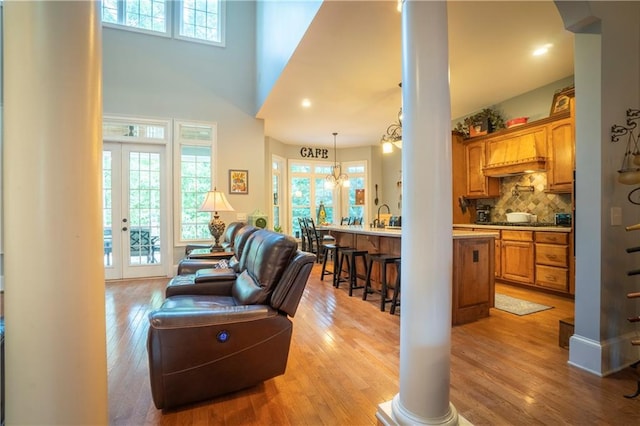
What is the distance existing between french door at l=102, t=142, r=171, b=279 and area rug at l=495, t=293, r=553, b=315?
16.8 ft

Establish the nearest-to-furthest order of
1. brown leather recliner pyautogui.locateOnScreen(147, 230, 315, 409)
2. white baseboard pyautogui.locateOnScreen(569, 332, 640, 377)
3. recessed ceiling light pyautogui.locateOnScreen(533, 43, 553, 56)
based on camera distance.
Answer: brown leather recliner pyautogui.locateOnScreen(147, 230, 315, 409) < white baseboard pyautogui.locateOnScreen(569, 332, 640, 377) < recessed ceiling light pyautogui.locateOnScreen(533, 43, 553, 56)

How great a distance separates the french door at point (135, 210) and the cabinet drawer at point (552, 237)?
578cm

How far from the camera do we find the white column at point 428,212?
1430mm

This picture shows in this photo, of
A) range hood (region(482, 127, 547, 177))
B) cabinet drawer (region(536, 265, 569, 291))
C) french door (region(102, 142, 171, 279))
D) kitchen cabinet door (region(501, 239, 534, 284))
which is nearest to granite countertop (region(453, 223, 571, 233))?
kitchen cabinet door (region(501, 239, 534, 284))

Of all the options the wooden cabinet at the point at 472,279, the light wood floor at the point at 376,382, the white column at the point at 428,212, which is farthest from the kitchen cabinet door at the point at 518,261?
the white column at the point at 428,212

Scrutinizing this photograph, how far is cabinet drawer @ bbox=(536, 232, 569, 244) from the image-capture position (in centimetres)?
396

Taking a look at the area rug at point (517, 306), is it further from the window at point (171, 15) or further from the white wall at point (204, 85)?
the window at point (171, 15)

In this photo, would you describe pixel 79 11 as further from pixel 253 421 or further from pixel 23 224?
pixel 253 421

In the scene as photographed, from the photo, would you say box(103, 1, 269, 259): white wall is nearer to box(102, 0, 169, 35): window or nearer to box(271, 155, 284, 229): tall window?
box(102, 0, 169, 35): window

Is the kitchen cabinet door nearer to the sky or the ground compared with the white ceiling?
nearer to the ground

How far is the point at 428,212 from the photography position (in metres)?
1.43

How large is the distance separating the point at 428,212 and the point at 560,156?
4.00 metres

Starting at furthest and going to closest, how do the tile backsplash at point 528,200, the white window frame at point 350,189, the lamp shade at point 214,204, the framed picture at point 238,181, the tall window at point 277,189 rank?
the white window frame at point 350,189
the tall window at point 277,189
the framed picture at point 238,181
the tile backsplash at point 528,200
the lamp shade at point 214,204

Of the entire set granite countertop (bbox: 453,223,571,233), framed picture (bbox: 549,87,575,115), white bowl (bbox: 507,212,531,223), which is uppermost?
framed picture (bbox: 549,87,575,115)
